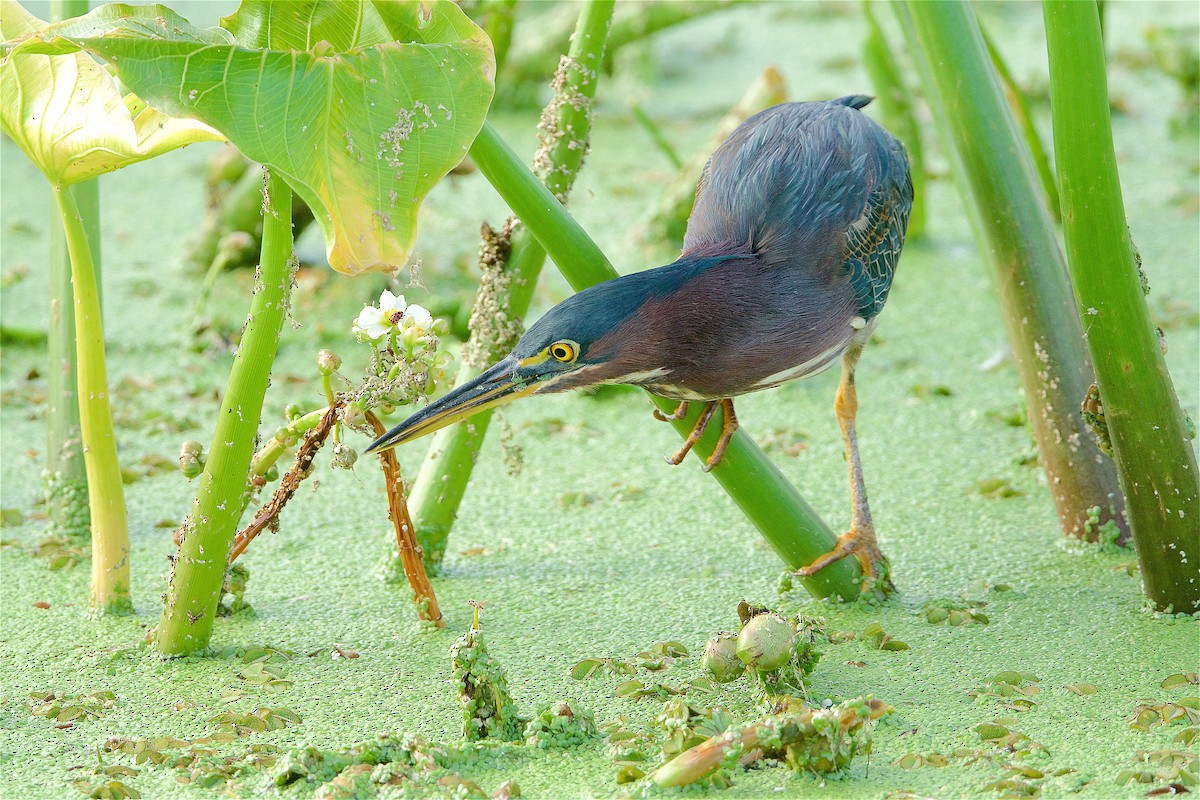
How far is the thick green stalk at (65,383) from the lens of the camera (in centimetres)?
222

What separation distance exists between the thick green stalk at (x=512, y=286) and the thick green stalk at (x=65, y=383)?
697mm

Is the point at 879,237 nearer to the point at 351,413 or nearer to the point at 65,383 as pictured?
the point at 351,413

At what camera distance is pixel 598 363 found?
200 centimetres

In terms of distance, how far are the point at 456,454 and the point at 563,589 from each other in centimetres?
35

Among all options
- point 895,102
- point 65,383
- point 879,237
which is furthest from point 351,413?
point 895,102

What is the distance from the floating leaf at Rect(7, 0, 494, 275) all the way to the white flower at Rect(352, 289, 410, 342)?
202 millimetres

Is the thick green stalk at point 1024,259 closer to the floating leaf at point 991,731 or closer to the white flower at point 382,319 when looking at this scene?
the floating leaf at point 991,731

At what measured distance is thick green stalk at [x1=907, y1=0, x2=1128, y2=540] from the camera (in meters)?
2.32

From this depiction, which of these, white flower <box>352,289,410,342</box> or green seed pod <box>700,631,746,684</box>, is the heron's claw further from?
white flower <box>352,289,410,342</box>

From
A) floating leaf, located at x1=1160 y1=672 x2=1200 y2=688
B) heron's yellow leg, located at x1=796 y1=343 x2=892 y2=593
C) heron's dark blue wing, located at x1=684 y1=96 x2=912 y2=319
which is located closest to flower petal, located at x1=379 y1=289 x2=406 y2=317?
heron's dark blue wing, located at x1=684 y1=96 x2=912 y2=319

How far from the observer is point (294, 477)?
2.01m

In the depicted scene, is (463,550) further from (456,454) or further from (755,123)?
(755,123)

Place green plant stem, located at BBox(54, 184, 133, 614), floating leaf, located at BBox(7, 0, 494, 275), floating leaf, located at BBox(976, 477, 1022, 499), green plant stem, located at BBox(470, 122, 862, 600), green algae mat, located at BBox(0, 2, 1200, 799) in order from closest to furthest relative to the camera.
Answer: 1. floating leaf, located at BBox(7, 0, 494, 275)
2. green algae mat, located at BBox(0, 2, 1200, 799)
3. green plant stem, located at BBox(470, 122, 862, 600)
4. green plant stem, located at BBox(54, 184, 133, 614)
5. floating leaf, located at BBox(976, 477, 1022, 499)

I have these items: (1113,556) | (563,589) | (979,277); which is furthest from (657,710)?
(979,277)
